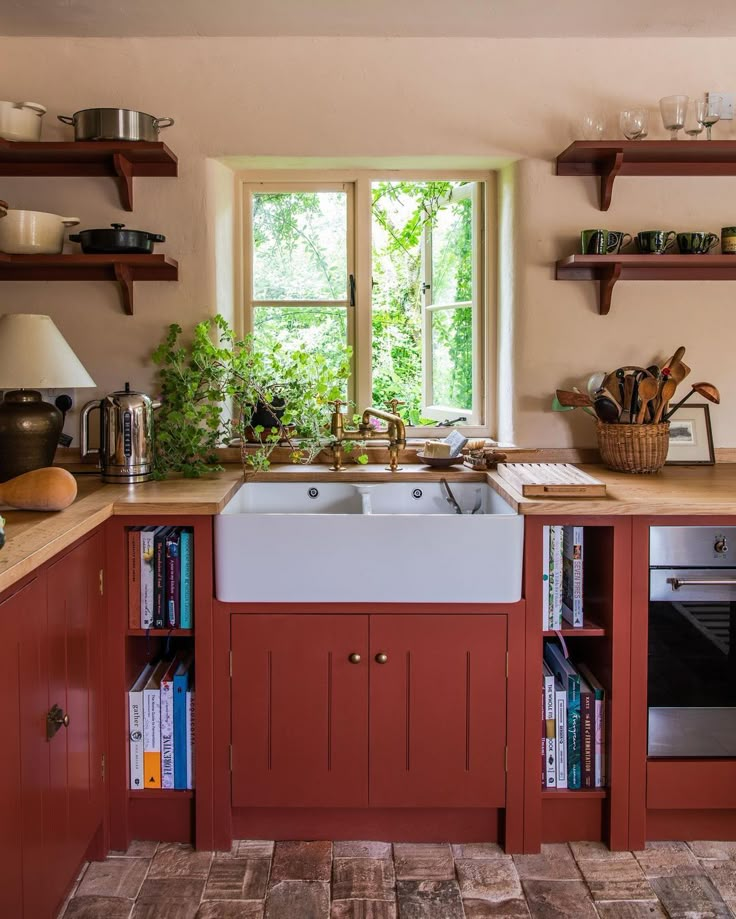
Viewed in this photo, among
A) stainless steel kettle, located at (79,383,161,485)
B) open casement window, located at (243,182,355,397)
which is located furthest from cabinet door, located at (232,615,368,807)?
open casement window, located at (243,182,355,397)

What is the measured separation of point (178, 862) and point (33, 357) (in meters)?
1.44

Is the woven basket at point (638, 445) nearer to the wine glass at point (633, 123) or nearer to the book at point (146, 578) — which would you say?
the wine glass at point (633, 123)

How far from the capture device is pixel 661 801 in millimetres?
2256

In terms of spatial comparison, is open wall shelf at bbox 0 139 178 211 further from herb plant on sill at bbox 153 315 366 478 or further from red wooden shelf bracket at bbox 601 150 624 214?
red wooden shelf bracket at bbox 601 150 624 214

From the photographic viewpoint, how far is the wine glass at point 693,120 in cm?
268

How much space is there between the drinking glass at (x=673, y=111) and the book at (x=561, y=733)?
1.76 metres

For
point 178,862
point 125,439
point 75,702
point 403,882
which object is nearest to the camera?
point 75,702

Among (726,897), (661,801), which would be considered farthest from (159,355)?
(726,897)

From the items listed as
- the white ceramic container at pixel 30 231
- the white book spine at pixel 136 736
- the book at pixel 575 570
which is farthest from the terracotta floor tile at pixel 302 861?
the white ceramic container at pixel 30 231

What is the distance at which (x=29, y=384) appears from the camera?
2379mm

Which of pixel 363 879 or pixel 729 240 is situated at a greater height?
pixel 729 240

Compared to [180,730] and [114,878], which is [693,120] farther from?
[114,878]

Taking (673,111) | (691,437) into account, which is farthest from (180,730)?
(673,111)

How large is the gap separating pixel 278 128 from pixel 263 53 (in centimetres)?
24
